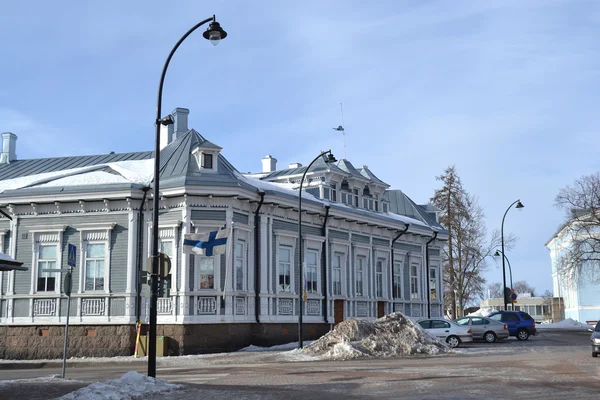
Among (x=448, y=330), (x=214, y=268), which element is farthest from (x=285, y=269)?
(x=448, y=330)

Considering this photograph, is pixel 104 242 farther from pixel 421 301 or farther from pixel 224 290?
pixel 421 301

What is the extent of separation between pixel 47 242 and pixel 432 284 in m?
24.1

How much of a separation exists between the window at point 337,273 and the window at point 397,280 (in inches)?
224

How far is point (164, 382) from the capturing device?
15.6 meters

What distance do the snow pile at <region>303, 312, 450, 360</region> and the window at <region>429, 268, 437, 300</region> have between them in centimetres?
1615

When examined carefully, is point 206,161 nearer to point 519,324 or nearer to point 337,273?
point 337,273

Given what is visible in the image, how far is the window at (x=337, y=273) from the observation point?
36.0 m

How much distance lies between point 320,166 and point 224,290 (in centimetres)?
1167

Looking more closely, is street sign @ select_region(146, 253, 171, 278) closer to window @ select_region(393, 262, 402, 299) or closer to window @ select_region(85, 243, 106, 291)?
window @ select_region(85, 243, 106, 291)

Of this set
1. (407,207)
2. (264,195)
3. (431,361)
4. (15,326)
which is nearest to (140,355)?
(15,326)

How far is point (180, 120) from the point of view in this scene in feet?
117

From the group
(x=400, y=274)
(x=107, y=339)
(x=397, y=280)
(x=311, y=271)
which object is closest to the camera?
(x=107, y=339)

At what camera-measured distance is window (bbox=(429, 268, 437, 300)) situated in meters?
44.5

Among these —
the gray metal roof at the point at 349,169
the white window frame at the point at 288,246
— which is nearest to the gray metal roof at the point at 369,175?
the gray metal roof at the point at 349,169
